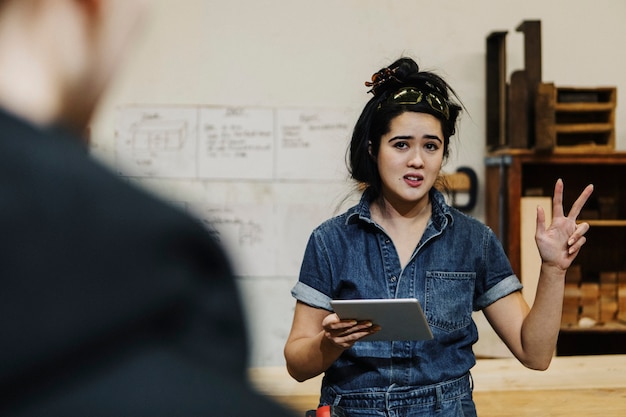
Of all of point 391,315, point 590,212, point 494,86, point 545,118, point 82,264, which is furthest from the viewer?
point 494,86

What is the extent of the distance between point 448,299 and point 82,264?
148 cm

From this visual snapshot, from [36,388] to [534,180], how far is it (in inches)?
158

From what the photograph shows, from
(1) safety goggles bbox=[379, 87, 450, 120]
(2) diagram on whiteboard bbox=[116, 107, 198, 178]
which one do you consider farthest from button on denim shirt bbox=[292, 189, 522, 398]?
(2) diagram on whiteboard bbox=[116, 107, 198, 178]

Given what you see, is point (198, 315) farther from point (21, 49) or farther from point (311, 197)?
point (311, 197)

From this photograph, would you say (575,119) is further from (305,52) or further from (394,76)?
(394,76)

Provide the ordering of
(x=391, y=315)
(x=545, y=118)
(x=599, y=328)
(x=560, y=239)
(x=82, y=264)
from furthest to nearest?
(x=599, y=328), (x=545, y=118), (x=560, y=239), (x=391, y=315), (x=82, y=264)

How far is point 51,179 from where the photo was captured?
0.26m

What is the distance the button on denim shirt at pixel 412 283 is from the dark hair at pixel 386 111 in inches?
3.4

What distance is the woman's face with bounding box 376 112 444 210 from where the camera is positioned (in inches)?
67.6

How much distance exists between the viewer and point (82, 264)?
27 cm

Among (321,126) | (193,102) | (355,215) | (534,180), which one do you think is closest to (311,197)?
(321,126)

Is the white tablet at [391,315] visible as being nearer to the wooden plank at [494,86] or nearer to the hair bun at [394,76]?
the hair bun at [394,76]

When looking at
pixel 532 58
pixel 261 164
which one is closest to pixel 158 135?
pixel 261 164

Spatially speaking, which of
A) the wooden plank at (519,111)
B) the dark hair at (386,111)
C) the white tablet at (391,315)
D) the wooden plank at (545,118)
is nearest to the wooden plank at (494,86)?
the wooden plank at (519,111)
